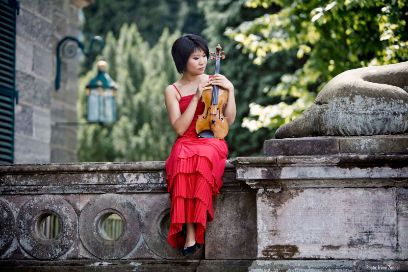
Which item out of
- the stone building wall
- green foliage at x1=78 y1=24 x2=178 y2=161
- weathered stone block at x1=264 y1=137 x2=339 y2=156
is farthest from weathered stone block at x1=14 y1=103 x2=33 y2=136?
green foliage at x1=78 y1=24 x2=178 y2=161

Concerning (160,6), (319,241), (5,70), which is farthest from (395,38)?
(160,6)

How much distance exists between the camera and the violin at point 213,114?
5.10 m

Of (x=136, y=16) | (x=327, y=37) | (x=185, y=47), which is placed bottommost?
(x=185, y=47)

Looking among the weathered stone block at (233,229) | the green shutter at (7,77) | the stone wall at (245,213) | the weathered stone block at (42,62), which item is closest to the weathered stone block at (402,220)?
the stone wall at (245,213)

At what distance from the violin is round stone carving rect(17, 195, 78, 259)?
113 cm

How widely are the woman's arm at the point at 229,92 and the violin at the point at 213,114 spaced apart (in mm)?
25

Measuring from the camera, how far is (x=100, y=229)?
5.50 metres

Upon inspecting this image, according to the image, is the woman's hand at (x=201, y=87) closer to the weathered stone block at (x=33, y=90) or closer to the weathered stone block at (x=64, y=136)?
the weathered stone block at (x=33, y=90)

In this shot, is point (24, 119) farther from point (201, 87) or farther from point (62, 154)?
point (201, 87)

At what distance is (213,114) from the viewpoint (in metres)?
5.11

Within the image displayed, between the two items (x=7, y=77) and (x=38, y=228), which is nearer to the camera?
(x=38, y=228)

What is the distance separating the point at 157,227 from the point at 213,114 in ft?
2.82

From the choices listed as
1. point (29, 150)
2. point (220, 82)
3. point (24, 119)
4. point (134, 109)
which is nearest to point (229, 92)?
point (220, 82)

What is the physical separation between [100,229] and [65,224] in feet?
0.82
